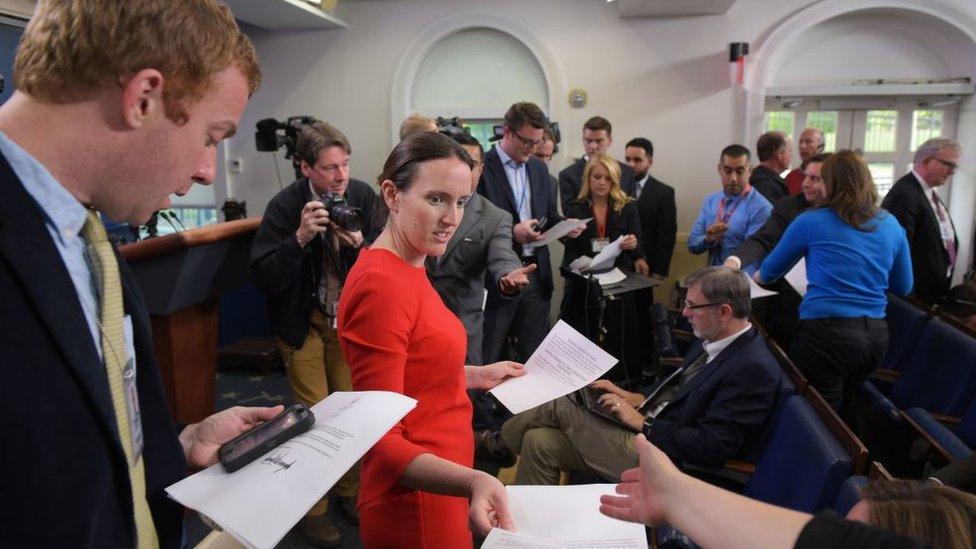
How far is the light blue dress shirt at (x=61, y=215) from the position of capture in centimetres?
57

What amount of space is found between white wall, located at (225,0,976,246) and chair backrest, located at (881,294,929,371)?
7.73 ft

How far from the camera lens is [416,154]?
1.27 metres

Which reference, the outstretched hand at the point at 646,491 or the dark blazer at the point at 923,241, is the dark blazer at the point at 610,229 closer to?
the dark blazer at the point at 923,241

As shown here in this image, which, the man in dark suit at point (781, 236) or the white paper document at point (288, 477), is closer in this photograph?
the white paper document at point (288, 477)

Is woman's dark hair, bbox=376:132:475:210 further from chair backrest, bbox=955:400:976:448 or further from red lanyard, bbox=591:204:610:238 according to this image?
red lanyard, bbox=591:204:610:238

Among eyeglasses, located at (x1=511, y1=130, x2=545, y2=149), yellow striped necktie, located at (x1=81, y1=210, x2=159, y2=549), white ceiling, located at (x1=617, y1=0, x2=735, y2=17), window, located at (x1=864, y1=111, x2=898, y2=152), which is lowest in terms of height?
yellow striped necktie, located at (x1=81, y1=210, x2=159, y2=549)

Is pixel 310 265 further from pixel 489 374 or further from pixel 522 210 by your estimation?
pixel 522 210

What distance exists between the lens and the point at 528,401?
1.48 metres

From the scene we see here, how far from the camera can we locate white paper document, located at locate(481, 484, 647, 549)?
3.36ft

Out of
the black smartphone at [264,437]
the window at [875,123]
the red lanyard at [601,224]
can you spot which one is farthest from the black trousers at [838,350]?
the window at [875,123]

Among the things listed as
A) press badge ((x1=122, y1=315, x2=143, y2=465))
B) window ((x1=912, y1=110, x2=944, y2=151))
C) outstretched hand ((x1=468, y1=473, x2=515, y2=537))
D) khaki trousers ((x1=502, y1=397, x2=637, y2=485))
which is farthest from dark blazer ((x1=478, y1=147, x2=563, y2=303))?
window ((x1=912, y1=110, x2=944, y2=151))

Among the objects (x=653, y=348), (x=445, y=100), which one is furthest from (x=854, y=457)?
(x=445, y=100)

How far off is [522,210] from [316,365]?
1511 mm

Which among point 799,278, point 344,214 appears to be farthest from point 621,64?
point 344,214
